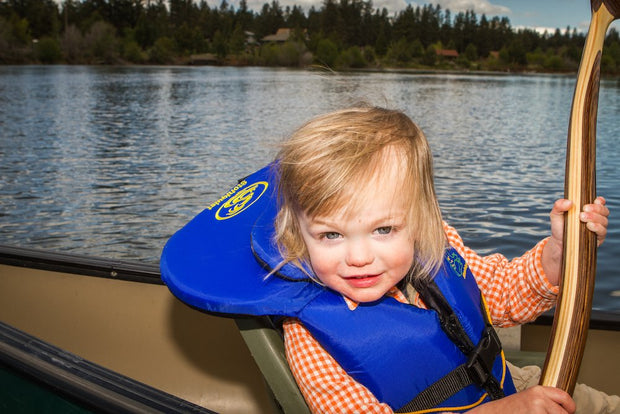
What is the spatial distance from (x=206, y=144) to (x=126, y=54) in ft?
192

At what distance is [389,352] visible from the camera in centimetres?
152

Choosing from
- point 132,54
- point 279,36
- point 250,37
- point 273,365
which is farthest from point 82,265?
point 250,37

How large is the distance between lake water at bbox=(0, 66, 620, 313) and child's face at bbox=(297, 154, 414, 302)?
0.36 meters

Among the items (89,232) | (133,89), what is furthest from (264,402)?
(133,89)

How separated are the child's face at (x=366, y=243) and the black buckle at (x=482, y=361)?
0.30 metres

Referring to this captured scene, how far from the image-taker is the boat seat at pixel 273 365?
1.55 meters

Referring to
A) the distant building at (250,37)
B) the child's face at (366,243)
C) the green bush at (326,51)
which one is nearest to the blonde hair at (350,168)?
the child's face at (366,243)

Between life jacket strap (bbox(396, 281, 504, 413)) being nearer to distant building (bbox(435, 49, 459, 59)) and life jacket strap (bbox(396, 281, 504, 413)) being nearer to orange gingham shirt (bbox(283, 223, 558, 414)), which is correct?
orange gingham shirt (bbox(283, 223, 558, 414))

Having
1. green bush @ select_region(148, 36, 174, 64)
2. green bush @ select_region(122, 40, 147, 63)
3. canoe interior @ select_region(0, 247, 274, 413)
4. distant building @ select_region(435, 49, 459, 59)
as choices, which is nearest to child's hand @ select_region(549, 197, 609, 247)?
canoe interior @ select_region(0, 247, 274, 413)

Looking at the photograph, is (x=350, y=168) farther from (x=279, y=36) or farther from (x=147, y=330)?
(x=279, y=36)

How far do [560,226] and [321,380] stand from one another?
0.67 metres

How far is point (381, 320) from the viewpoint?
5.03ft

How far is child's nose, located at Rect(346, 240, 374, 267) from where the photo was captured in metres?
1.40

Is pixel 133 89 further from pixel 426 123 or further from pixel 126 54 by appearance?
pixel 126 54
